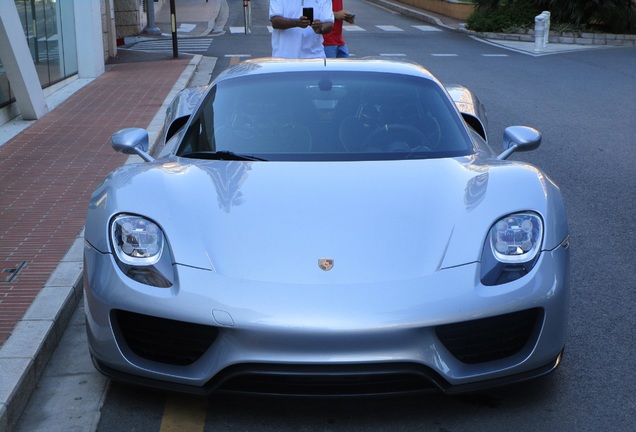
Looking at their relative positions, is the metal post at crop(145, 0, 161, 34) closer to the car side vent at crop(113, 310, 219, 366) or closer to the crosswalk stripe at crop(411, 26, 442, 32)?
the crosswalk stripe at crop(411, 26, 442, 32)

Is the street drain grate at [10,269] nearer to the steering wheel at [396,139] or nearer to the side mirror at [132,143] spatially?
the side mirror at [132,143]

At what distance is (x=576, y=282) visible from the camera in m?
5.43

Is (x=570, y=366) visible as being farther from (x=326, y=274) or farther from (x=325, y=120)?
(x=325, y=120)

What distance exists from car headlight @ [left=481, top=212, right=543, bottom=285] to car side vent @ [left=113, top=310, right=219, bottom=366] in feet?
3.56

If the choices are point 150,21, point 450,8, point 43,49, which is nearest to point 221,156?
point 43,49

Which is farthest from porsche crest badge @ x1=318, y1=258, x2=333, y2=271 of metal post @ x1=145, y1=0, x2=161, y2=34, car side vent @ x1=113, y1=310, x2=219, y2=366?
metal post @ x1=145, y1=0, x2=161, y2=34

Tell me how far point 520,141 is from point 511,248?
53.6 inches

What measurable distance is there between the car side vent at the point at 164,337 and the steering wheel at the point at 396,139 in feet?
5.17

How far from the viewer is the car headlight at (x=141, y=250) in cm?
359

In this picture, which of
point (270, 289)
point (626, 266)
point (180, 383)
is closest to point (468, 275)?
point (270, 289)

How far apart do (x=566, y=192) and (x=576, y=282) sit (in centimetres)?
257

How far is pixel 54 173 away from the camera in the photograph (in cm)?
813

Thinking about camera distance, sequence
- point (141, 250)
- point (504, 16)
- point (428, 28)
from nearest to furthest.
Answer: point (141, 250) < point (504, 16) < point (428, 28)

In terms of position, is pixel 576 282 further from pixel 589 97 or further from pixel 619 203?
pixel 589 97
